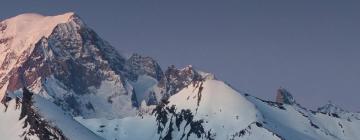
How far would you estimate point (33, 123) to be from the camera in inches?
7470

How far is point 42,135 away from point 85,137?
1440 centimetres

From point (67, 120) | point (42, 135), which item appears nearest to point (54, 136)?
point (42, 135)

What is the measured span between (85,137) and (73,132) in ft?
13.4

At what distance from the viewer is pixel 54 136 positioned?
605 ft

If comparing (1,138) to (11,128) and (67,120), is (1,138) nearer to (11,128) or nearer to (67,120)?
(11,128)

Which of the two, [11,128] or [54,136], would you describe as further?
[11,128]

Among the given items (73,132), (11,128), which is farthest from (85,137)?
(11,128)

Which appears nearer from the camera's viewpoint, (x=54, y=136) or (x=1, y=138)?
(x=54, y=136)

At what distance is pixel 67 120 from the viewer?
7869 inches

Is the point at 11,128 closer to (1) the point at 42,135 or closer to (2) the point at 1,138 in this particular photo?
(2) the point at 1,138

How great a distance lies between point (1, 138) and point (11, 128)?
3112 mm

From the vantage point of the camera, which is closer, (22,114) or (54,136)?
(54,136)

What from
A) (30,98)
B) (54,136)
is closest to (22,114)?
(30,98)

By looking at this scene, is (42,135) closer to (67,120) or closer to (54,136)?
(54,136)
